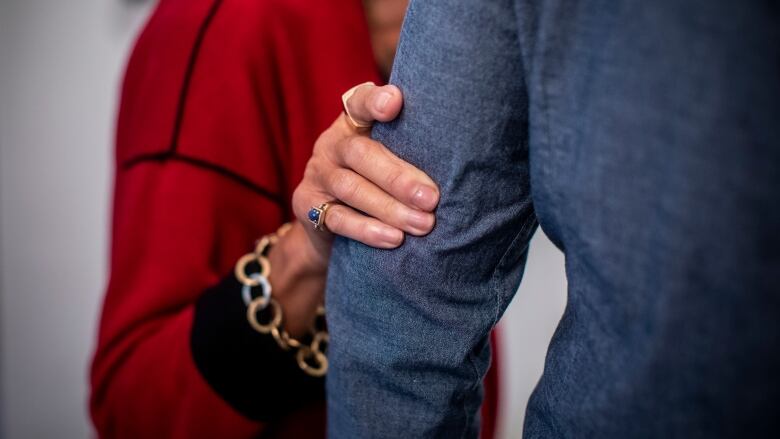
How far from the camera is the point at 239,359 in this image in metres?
0.58

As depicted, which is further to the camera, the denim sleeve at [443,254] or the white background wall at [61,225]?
the white background wall at [61,225]

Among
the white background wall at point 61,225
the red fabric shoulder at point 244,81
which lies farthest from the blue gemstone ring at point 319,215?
the white background wall at point 61,225

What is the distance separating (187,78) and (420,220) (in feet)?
1.31

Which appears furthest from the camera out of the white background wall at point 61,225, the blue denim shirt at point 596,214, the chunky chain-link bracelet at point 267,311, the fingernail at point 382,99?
the white background wall at point 61,225

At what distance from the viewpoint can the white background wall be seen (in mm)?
1424

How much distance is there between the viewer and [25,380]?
1.65 meters

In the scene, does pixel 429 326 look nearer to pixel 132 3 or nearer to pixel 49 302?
pixel 132 3

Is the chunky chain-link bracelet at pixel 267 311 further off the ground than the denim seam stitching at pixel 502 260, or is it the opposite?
the denim seam stitching at pixel 502 260

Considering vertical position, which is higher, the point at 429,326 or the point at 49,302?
the point at 429,326

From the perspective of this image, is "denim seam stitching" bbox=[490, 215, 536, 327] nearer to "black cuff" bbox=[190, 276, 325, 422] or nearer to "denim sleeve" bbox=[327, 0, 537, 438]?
"denim sleeve" bbox=[327, 0, 537, 438]

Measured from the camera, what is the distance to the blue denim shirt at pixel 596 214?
0.23 metres

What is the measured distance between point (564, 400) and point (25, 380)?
1825mm

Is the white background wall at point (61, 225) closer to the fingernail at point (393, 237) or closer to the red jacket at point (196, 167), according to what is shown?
the red jacket at point (196, 167)

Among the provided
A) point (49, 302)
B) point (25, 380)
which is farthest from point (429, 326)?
point (25, 380)
